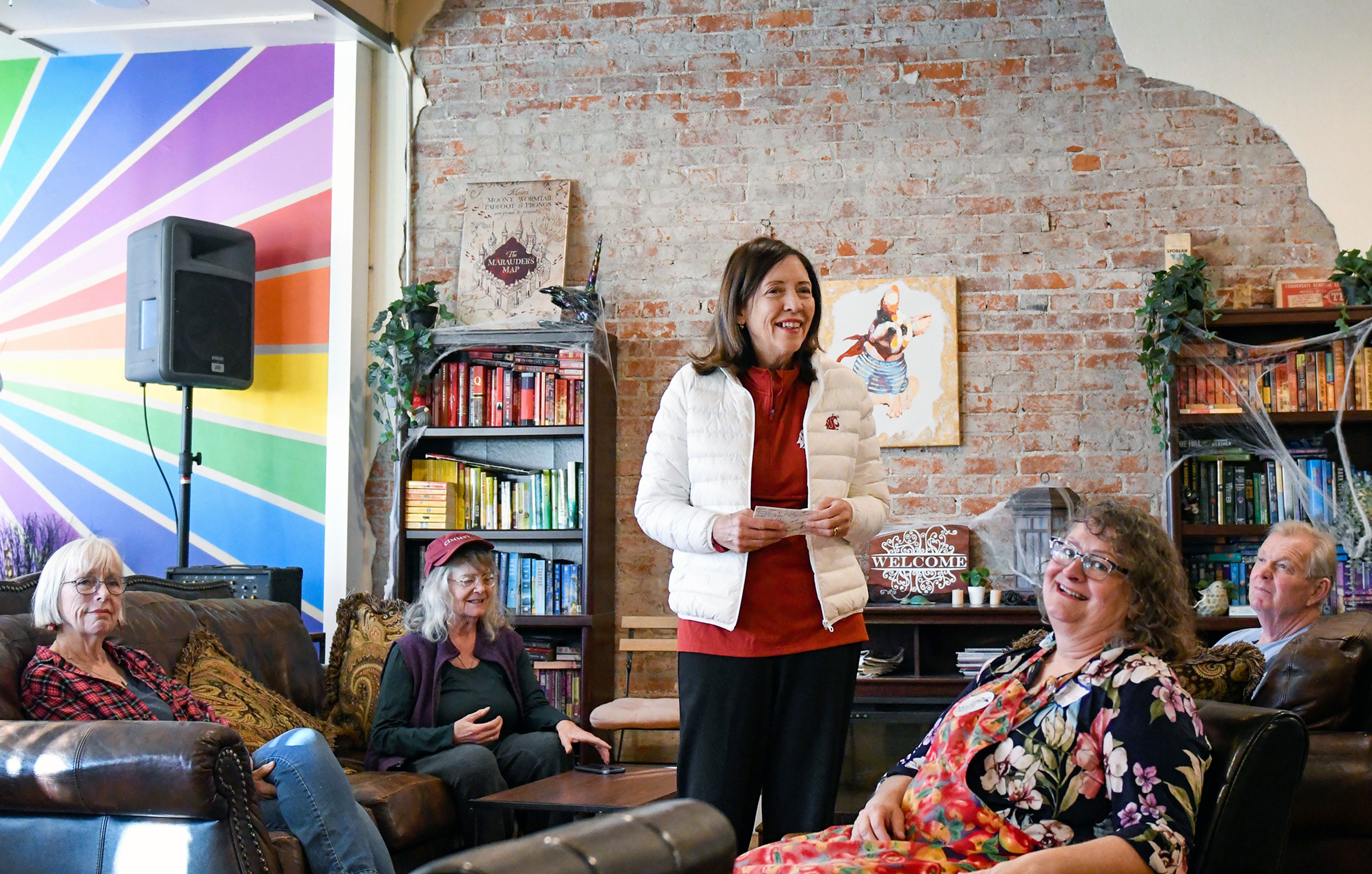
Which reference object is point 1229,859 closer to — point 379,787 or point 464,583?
point 379,787

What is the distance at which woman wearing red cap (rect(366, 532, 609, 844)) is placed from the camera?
11.0ft

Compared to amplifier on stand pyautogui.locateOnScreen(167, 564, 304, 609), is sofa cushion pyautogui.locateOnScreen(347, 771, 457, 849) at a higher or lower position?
lower

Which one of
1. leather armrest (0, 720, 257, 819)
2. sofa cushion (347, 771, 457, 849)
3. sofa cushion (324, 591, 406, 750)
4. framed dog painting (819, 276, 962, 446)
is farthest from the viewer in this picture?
framed dog painting (819, 276, 962, 446)

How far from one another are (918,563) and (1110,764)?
3.09m

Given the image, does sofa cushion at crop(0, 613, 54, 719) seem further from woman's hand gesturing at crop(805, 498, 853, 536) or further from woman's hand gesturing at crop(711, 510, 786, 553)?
woman's hand gesturing at crop(805, 498, 853, 536)

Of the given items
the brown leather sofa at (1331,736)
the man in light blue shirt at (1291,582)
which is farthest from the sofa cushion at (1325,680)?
the man in light blue shirt at (1291,582)

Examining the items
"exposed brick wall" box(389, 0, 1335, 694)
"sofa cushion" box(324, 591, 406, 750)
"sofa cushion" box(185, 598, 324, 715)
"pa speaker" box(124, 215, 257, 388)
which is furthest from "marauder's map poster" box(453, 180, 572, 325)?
"sofa cushion" box(185, 598, 324, 715)

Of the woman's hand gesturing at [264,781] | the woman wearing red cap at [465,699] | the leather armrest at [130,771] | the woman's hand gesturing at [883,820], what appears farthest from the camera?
the woman wearing red cap at [465,699]

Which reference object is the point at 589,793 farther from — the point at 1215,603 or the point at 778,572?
the point at 1215,603

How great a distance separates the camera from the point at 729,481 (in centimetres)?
229

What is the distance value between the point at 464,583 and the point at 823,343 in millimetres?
1959

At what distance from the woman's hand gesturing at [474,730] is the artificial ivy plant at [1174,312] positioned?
8.55 feet

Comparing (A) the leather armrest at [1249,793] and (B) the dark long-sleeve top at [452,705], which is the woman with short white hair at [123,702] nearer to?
(B) the dark long-sleeve top at [452,705]

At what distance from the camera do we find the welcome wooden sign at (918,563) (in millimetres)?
4727
